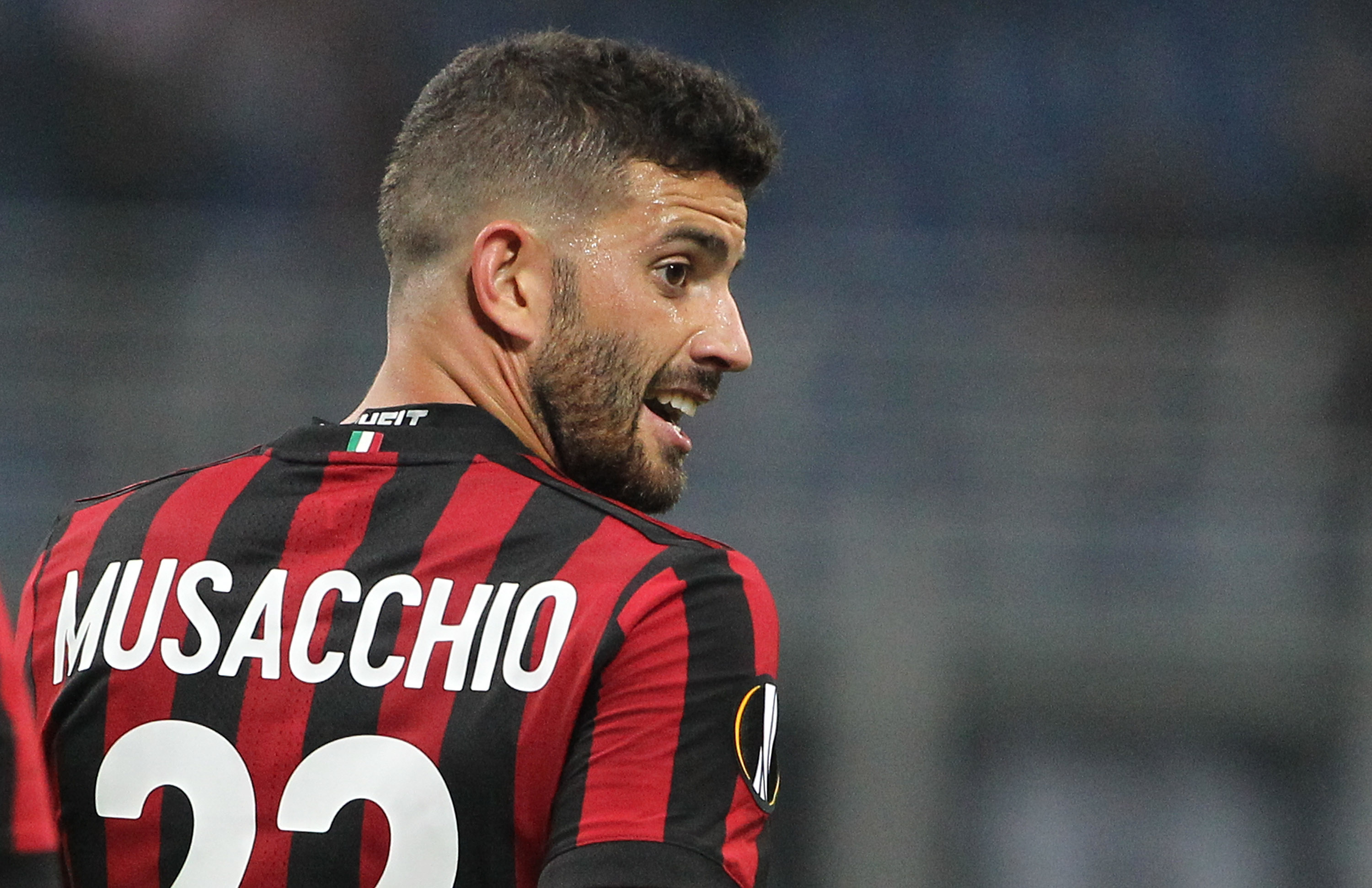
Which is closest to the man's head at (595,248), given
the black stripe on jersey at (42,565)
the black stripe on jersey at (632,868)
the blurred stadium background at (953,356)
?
the black stripe on jersey at (42,565)

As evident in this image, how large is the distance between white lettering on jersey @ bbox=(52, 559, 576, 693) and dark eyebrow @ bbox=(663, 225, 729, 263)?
0.39 metres

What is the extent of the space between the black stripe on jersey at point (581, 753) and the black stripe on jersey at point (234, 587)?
0.28 m

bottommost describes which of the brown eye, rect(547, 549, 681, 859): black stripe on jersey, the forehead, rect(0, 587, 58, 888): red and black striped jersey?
rect(0, 587, 58, 888): red and black striped jersey

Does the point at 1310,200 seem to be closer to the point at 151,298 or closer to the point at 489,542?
the point at 151,298

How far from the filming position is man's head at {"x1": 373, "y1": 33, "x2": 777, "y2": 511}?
1.49 m

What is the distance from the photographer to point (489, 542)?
132 cm

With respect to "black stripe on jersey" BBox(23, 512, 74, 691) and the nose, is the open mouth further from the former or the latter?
"black stripe on jersey" BBox(23, 512, 74, 691)

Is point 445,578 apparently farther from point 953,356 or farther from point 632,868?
point 953,356

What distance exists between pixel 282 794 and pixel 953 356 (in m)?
4.74

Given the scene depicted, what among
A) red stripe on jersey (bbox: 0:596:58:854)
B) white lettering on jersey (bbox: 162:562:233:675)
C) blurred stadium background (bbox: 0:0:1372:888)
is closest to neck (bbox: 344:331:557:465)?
white lettering on jersey (bbox: 162:562:233:675)

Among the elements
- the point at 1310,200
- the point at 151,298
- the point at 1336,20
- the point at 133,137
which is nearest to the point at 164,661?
the point at 151,298

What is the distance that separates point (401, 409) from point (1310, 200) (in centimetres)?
550

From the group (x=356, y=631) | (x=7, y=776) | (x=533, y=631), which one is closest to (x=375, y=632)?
(x=356, y=631)

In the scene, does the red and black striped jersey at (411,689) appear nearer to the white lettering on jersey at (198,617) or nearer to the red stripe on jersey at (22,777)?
the white lettering on jersey at (198,617)
